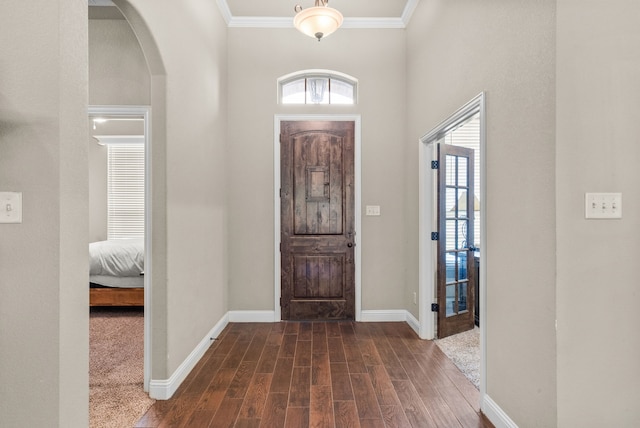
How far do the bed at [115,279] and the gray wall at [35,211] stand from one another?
3026mm

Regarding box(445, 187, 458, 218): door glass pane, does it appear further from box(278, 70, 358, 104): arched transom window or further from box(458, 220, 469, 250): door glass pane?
box(278, 70, 358, 104): arched transom window

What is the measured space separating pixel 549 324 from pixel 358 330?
7.52 ft

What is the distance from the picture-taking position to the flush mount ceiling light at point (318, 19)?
2691mm

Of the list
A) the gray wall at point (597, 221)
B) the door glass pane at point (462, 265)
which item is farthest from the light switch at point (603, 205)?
the door glass pane at point (462, 265)

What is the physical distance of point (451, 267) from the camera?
11.4ft

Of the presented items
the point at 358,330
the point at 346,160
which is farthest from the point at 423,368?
the point at 346,160

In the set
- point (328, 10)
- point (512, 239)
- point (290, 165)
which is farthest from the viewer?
point (290, 165)

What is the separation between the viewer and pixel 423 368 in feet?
9.02

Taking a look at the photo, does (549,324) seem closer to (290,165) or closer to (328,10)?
(328,10)

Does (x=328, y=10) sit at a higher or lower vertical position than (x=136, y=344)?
higher

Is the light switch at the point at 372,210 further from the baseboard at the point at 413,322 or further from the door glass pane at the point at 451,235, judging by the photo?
the baseboard at the point at 413,322

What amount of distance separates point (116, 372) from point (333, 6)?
13.3 ft

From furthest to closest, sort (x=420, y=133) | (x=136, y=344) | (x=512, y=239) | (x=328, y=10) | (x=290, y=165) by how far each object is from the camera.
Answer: (x=290, y=165)
(x=420, y=133)
(x=136, y=344)
(x=328, y=10)
(x=512, y=239)

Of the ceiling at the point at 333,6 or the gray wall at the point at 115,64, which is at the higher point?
the ceiling at the point at 333,6
